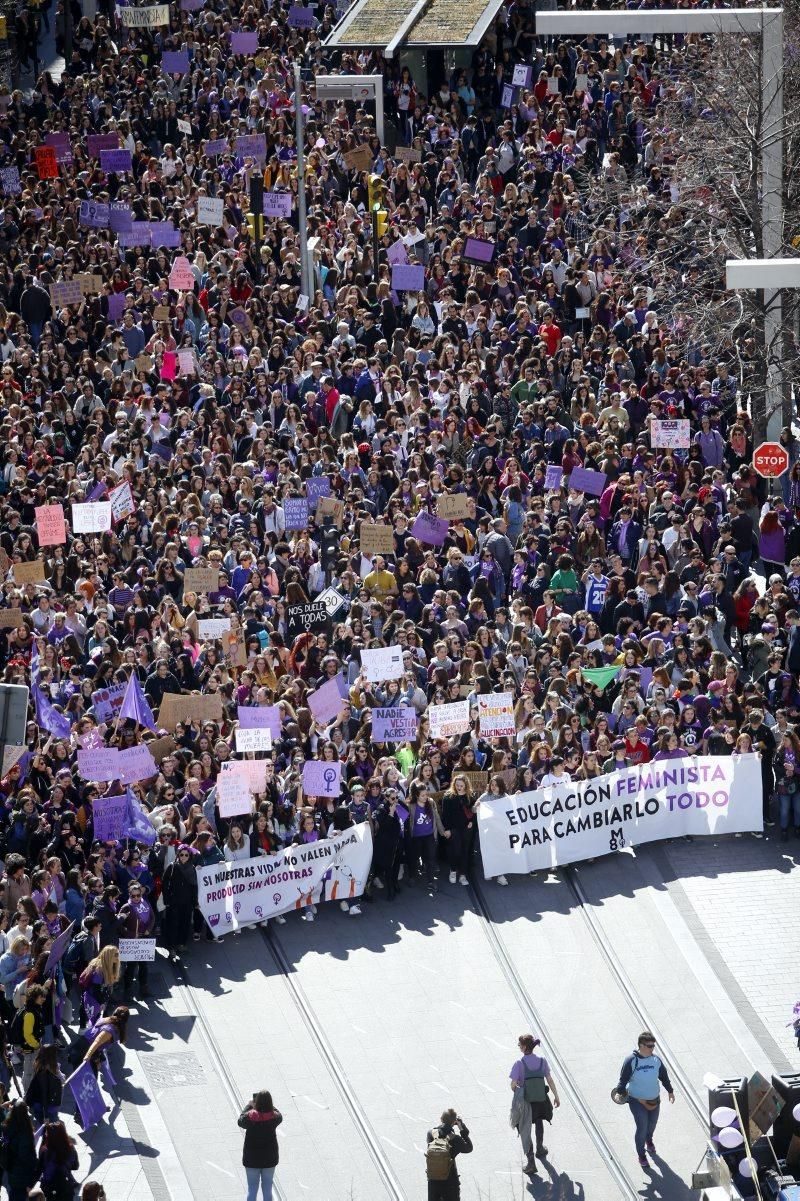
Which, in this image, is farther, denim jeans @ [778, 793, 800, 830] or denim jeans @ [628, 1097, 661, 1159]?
denim jeans @ [778, 793, 800, 830]

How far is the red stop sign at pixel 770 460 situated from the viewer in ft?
95.0

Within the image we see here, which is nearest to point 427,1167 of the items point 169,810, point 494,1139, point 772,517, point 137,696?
point 494,1139

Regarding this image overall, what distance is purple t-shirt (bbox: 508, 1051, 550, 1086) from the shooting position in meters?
21.6

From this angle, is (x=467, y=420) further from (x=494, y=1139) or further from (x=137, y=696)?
(x=494, y=1139)

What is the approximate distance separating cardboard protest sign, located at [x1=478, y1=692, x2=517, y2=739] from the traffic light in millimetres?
11727

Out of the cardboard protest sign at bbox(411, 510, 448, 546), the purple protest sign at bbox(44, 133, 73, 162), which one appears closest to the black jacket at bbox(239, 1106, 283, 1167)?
the cardboard protest sign at bbox(411, 510, 448, 546)

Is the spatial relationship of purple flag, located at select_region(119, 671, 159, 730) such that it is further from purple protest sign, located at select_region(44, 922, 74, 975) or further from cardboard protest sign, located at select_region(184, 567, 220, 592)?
purple protest sign, located at select_region(44, 922, 74, 975)

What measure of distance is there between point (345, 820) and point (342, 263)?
37.9ft

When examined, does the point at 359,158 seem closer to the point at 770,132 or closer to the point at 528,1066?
the point at 770,132

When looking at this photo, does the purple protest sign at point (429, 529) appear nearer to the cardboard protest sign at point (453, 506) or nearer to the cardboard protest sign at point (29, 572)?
the cardboard protest sign at point (453, 506)

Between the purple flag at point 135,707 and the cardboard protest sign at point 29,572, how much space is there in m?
2.99

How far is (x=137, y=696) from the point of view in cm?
2612

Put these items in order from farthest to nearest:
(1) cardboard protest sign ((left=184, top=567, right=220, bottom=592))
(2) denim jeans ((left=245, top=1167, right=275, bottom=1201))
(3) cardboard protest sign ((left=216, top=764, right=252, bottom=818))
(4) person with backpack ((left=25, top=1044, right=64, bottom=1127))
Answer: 1. (1) cardboard protest sign ((left=184, top=567, right=220, bottom=592))
2. (3) cardboard protest sign ((left=216, top=764, right=252, bottom=818))
3. (4) person with backpack ((left=25, top=1044, right=64, bottom=1127))
4. (2) denim jeans ((left=245, top=1167, right=275, bottom=1201))

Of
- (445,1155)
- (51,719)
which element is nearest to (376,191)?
(51,719)
